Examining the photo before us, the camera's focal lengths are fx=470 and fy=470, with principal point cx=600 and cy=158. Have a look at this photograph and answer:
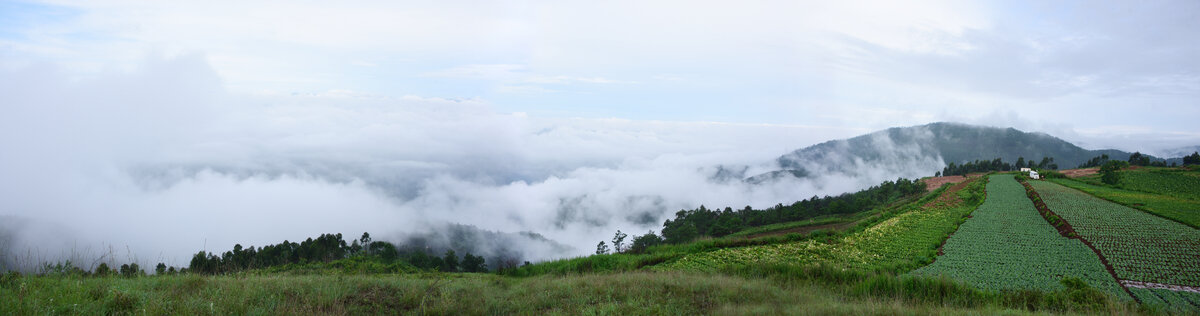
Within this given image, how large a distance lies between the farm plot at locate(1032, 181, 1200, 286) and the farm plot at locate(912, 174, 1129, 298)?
0.57 meters

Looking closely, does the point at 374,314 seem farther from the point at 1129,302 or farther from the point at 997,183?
the point at 997,183

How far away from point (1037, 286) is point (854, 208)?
36424 millimetres

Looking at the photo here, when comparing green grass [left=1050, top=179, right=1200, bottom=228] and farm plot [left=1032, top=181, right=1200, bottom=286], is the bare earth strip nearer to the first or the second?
farm plot [left=1032, top=181, right=1200, bottom=286]

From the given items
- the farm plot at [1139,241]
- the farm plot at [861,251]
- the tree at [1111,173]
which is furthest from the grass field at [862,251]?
the tree at [1111,173]

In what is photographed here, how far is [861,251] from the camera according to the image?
57.8ft

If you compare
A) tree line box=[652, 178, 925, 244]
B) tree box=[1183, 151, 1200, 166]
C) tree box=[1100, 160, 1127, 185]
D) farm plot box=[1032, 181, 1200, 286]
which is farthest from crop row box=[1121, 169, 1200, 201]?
tree line box=[652, 178, 925, 244]

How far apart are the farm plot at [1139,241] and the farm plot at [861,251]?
4.39 metres

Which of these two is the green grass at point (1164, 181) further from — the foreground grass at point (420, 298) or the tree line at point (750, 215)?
the foreground grass at point (420, 298)

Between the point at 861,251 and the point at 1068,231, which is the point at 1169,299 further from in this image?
the point at 1068,231

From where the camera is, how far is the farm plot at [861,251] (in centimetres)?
1445

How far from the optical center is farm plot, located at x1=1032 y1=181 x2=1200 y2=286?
11.9 meters

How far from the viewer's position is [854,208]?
146 ft

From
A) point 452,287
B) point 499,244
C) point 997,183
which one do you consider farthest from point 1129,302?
point 499,244

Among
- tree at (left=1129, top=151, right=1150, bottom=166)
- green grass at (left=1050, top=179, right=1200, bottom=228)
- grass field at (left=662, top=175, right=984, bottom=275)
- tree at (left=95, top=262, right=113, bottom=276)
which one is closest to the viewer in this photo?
tree at (left=95, top=262, right=113, bottom=276)
